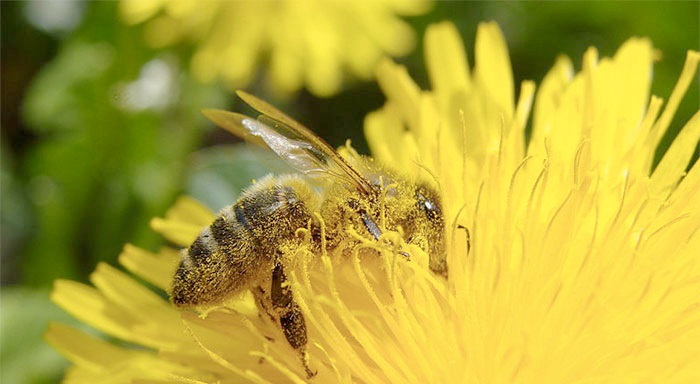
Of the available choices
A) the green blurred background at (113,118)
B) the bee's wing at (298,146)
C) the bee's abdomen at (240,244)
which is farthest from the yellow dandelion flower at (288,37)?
the bee's abdomen at (240,244)

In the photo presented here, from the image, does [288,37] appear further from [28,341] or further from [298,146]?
[298,146]

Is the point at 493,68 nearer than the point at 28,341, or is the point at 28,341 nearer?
the point at 493,68

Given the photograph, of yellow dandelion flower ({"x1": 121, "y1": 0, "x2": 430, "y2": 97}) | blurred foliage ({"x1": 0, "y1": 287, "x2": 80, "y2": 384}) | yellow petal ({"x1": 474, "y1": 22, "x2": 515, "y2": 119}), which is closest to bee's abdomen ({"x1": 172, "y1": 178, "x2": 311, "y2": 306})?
yellow petal ({"x1": 474, "y1": 22, "x2": 515, "y2": 119})

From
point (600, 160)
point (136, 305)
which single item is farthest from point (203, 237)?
point (600, 160)

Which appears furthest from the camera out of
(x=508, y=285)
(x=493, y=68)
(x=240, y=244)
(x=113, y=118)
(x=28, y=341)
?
(x=113, y=118)

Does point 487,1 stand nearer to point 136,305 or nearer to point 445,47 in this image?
point 445,47

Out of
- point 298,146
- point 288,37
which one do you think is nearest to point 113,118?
point 288,37

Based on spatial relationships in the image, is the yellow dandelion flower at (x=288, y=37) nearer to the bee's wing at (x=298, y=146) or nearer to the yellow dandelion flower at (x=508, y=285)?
the yellow dandelion flower at (x=508, y=285)
